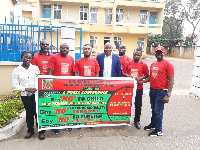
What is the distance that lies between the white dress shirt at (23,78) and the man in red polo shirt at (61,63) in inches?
16.5

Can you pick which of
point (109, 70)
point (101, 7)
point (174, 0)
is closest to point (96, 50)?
point (101, 7)

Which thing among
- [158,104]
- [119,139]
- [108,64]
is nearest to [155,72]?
[158,104]

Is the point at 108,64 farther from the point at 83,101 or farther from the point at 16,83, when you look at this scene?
the point at 16,83

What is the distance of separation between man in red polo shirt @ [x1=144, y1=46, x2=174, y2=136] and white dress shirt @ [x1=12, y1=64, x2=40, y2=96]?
8.00 ft

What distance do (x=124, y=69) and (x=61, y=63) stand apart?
5.05 feet

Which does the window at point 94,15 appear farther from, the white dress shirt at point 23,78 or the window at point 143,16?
the white dress shirt at point 23,78

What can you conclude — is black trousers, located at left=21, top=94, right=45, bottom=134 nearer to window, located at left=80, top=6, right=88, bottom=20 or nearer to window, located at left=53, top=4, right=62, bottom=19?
window, located at left=80, top=6, right=88, bottom=20

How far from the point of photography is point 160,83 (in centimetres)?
352

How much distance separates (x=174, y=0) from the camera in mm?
34688

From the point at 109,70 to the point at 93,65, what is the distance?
0.41m

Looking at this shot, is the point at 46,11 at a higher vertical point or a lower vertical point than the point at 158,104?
higher

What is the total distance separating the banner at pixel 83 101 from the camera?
136 inches

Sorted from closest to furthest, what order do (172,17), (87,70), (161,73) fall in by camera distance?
(161,73), (87,70), (172,17)

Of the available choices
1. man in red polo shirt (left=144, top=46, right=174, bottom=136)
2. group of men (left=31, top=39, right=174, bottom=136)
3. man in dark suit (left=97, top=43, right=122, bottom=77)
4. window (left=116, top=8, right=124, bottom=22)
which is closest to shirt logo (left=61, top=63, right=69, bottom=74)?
group of men (left=31, top=39, right=174, bottom=136)
